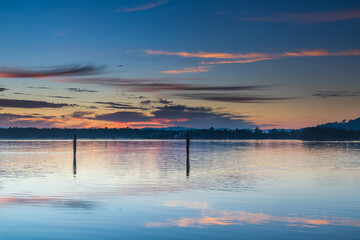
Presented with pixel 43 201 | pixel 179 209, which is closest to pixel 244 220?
pixel 179 209

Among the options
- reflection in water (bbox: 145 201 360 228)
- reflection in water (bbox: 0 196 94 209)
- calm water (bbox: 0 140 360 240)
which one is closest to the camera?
calm water (bbox: 0 140 360 240)

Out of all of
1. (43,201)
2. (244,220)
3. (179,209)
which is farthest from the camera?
(43,201)

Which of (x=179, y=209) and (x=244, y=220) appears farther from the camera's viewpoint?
(x=179, y=209)

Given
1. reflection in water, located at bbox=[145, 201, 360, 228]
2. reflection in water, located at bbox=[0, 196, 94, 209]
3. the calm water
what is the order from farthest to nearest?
reflection in water, located at bbox=[0, 196, 94, 209] < reflection in water, located at bbox=[145, 201, 360, 228] < the calm water

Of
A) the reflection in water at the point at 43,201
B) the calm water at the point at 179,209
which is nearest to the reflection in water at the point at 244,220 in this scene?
the calm water at the point at 179,209

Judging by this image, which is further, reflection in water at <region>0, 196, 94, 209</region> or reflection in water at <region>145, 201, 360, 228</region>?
reflection in water at <region>0, 196, 94, 209</region>

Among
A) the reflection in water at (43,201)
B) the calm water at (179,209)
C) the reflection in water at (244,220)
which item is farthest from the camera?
the reflection in water at (43,201)

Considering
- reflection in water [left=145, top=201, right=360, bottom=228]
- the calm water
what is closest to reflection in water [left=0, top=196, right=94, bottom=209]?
the calm water

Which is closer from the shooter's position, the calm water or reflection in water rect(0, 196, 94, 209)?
the calm water

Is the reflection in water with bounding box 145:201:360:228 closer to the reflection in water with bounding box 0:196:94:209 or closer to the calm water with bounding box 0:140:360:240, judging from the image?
the calm water with bounding box 0:140:360:240

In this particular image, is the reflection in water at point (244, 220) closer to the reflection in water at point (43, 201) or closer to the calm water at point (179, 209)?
the calm water at point (179, 209)

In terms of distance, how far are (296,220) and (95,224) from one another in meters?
8.05

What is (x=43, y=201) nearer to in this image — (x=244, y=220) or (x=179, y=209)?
(x=179, y=209)

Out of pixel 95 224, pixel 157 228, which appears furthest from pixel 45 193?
pixel 157 228
